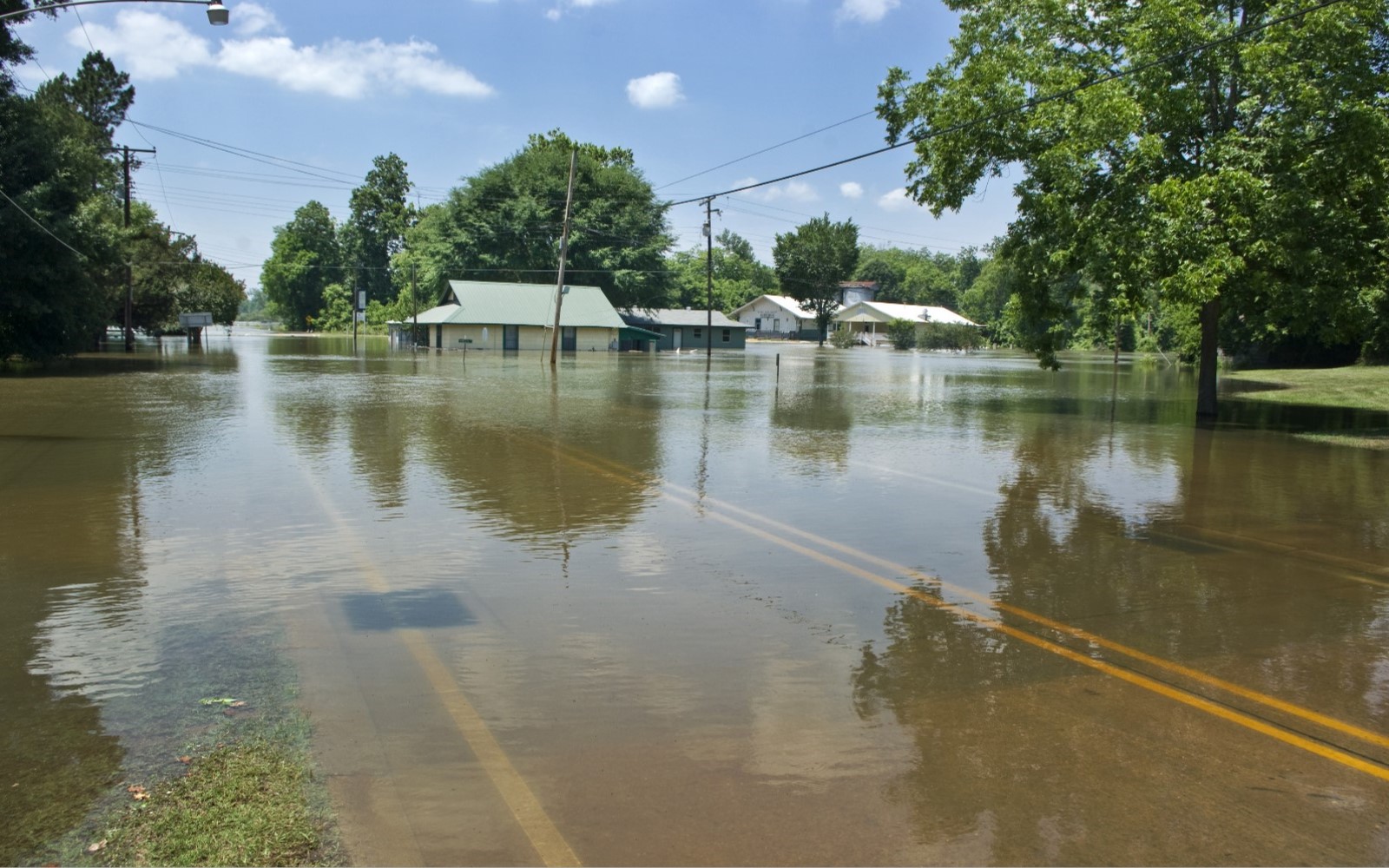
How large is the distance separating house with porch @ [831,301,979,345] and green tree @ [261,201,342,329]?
2755 inches

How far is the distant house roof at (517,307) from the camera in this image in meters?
75.3

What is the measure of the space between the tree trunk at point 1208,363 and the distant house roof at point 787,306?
9655 cm

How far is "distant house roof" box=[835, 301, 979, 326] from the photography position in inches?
4525

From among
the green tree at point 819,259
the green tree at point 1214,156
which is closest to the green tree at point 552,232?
the green tree at point 819,259

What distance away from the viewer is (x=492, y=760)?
4.99 metres

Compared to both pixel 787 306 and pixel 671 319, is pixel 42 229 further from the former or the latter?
pixel 787 306

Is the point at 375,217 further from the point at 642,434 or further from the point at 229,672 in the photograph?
the point at 229,672

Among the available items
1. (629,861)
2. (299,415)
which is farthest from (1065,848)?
(299,415)

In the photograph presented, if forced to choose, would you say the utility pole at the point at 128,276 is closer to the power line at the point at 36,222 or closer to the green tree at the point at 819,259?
the power line at the point at 36,222

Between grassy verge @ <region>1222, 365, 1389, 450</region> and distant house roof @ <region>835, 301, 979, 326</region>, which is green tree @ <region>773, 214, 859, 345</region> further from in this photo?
grassy verge @ <region>1222, 365, 1389, 450</region>

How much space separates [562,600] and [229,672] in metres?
2.53

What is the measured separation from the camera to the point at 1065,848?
13.9 feet

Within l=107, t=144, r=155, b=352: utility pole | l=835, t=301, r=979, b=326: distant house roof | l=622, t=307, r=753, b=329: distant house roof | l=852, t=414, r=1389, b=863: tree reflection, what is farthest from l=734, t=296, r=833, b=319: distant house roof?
l=852, t=414, r=1389, b=863: tree reflection

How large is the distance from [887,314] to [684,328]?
31531mm
